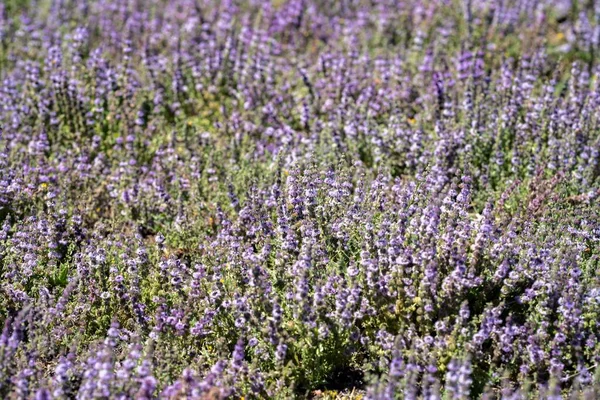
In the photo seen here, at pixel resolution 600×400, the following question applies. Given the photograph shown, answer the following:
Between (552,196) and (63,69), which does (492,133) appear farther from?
(63,69)

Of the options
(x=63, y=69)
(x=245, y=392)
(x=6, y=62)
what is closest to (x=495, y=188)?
(x=245, y=392)

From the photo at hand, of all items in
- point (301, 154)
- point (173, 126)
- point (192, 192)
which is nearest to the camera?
point (192, 192)

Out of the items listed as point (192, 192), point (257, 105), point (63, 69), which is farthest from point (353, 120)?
point (63, 69)

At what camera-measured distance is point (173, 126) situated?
7691 mm

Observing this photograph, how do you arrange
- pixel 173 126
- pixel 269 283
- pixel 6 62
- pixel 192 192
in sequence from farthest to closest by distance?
pixel 6 62, pixel 173 126, pixel 192 192, pixel 269 283

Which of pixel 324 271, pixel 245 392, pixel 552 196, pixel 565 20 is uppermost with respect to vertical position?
pixel 565 20

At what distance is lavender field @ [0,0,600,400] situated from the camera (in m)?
4.30

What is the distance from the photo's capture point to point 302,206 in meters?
5.28

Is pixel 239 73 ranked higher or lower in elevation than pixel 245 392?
higher

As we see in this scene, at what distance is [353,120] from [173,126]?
1962 mm

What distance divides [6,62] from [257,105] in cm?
336

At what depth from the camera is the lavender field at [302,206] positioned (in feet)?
14.1

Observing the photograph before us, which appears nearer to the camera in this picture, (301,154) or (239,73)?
(301,154)

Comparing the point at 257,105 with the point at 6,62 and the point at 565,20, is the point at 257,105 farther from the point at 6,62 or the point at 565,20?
the point at 565,20
